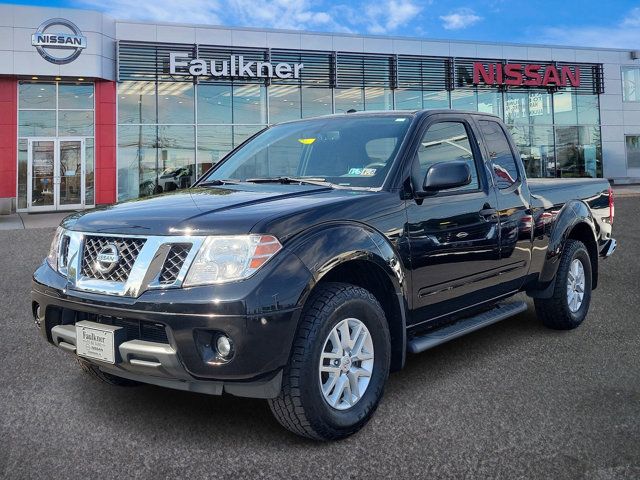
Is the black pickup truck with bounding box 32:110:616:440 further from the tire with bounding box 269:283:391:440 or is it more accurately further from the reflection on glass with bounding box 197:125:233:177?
the reflection on glass with bounding box 197:125:233:177

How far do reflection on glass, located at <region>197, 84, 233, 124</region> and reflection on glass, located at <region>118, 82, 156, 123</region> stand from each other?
1.73 m

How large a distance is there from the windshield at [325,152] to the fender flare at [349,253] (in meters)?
0.48

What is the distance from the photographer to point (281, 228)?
268 cm

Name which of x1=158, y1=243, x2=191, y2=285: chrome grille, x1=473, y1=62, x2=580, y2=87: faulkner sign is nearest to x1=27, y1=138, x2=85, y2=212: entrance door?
x1=473, y1=62, x2=580, y2=87: faulkner sign

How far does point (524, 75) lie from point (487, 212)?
961 inches

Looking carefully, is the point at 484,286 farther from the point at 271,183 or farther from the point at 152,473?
the point at 152,473

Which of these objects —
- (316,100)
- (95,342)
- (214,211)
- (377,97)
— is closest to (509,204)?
(214,211)

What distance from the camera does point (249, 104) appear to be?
22000mm

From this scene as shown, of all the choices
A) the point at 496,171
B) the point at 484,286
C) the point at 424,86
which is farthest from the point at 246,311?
the point at 424,86

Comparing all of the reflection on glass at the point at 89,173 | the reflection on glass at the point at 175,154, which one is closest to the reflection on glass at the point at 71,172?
the reflection on glass at the point at 89,173

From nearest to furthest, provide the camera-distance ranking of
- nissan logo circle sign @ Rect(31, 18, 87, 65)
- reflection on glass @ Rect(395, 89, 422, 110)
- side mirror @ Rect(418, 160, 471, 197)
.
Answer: side mirror @ Rect(418, 160, 471, 197) → nissan logo circle sign @ Rect(31, 18, 87, 65) → reflection on glass @ Rect(395, 89, 422, 110)

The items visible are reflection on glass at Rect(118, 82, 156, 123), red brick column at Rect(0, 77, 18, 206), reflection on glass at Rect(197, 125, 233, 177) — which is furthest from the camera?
reflection on glass at Rect(197, 125, 233, 177)

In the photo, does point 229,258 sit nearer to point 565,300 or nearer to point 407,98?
point 565,300

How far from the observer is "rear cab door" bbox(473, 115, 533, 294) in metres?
4.19
